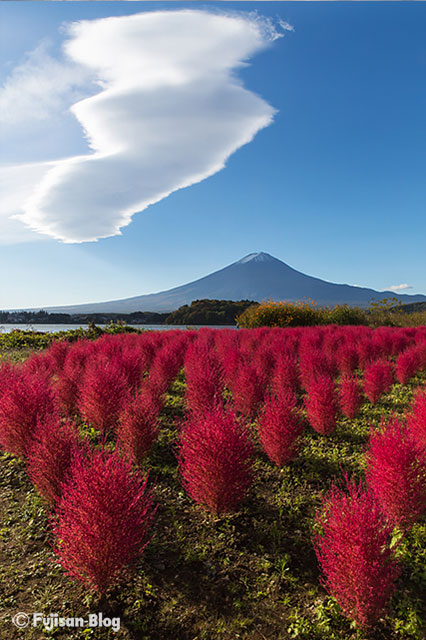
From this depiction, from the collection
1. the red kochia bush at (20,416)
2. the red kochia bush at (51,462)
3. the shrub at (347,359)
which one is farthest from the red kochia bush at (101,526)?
the shrub at (347,359)

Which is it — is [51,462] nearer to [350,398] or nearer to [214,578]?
[214,578]

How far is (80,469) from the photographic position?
2.62 meters

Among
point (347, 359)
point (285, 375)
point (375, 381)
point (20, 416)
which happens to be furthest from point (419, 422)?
point (20, 416)

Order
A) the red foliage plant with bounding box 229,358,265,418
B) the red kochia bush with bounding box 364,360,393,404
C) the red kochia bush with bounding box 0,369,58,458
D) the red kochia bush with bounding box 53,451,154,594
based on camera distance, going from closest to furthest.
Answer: the red kochia bush with bounding box 53,451,154,594 → the red kochia bush with bounding box 0,369,58,458 → the red foliage plant with bounding box 229,358,265,418 → the red kochia bush with bounding box 364,360,393,404

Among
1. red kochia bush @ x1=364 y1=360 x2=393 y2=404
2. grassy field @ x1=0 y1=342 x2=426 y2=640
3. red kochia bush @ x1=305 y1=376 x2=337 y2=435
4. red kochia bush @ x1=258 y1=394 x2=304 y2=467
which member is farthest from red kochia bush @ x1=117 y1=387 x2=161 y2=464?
red kochia bush @ x1=364 y1=360 x2=393 y2=404

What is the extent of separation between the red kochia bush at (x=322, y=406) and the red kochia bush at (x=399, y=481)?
1.63m

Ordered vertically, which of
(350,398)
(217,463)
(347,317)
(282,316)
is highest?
(282,316)

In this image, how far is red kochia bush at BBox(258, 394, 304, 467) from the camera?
12.1 feet

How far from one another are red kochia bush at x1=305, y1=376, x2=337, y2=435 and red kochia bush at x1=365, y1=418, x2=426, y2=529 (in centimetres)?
163

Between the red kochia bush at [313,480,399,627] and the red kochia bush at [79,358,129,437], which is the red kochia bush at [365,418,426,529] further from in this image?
the red kochia bush at [79,358,129,437]

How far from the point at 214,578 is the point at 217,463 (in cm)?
74

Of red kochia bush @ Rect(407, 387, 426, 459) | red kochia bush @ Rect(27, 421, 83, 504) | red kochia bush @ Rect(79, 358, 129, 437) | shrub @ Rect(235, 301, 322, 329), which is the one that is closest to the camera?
red kochia bush @ Rect(27, 421, 83, 504)

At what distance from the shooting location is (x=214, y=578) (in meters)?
2.55

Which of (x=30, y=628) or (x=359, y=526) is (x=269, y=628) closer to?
(x=359, y=526)
